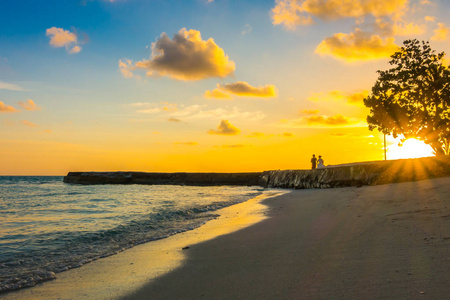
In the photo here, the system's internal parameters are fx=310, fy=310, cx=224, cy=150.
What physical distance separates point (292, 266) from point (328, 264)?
0.47 meters

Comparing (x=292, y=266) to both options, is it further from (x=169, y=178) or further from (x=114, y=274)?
(x=169, y=178)

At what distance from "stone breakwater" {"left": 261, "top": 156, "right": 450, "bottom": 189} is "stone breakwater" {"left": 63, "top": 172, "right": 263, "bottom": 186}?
93.3 ft

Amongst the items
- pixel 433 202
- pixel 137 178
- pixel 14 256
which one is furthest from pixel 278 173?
pixel 137 178

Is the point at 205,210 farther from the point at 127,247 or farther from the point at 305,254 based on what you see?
the point at 305,254

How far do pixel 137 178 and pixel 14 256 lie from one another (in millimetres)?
69616

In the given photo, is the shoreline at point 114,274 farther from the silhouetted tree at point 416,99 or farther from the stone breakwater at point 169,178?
the stone breakwater at point 169,178

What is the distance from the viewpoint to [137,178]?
7394 cm

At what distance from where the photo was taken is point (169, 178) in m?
70.4

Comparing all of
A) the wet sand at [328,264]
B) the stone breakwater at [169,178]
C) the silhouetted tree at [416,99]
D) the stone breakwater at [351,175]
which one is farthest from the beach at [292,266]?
the stone breakwater at [169,178]

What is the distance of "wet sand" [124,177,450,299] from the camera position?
316 centimetres

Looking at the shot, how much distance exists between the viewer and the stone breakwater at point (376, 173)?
1559cm

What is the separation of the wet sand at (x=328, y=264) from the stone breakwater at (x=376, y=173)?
10154 mm

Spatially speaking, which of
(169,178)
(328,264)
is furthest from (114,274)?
(169,178)

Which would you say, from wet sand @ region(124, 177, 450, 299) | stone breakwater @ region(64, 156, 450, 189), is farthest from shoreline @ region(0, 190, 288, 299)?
stone breakwater @ region(64, 156, 450, 189)
